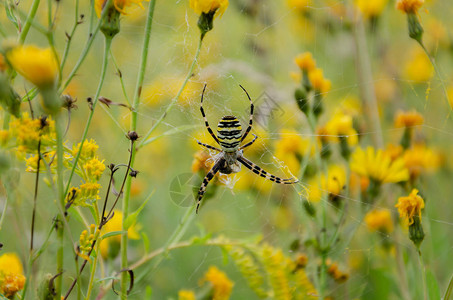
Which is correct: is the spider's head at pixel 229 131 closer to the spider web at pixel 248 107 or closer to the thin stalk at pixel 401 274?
the spider web at pixel 248 107

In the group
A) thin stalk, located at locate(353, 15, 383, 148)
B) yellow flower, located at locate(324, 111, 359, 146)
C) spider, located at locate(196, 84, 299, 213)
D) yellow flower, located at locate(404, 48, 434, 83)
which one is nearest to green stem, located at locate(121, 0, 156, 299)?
spider, located at locate(196, 84, 299, 213)

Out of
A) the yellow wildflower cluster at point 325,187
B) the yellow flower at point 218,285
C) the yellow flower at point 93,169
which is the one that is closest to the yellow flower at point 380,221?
the yellow wildflower cluster at point 325,187

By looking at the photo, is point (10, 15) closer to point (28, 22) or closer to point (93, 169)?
point (28, 22)

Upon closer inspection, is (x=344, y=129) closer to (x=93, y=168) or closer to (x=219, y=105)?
(x=219, y=105)

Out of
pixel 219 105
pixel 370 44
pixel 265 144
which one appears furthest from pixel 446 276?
pixel 370 44

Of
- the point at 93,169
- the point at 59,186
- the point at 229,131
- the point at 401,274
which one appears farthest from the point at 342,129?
the point at 59,186
